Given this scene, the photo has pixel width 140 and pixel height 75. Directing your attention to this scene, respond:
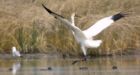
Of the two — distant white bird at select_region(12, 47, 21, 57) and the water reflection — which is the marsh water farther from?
distant white bird at select_region(12, 47, 21, 57)

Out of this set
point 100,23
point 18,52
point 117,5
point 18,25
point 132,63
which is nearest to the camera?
point 100,23

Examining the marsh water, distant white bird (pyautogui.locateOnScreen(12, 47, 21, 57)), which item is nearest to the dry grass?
the marsh water

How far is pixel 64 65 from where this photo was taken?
19000 millimetres

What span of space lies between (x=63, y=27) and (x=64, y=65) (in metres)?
3.55

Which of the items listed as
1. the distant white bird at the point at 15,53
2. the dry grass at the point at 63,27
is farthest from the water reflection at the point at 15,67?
the dry grass at the point at 63,27

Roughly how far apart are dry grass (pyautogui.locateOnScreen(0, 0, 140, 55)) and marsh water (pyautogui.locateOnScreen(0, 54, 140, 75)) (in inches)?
14.0

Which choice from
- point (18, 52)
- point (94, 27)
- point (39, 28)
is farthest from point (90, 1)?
point (94, 27)

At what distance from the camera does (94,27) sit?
698 inches

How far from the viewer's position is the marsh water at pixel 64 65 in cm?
1725

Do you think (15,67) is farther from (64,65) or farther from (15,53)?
(15,53)

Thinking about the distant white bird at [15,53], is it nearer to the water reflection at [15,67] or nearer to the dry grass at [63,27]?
the water reflection at [15,67]

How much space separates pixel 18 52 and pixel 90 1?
4.17 meters

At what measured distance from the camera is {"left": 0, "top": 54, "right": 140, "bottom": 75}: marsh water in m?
17.2

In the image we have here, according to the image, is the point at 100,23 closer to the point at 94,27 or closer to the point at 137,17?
the point at 94,27
